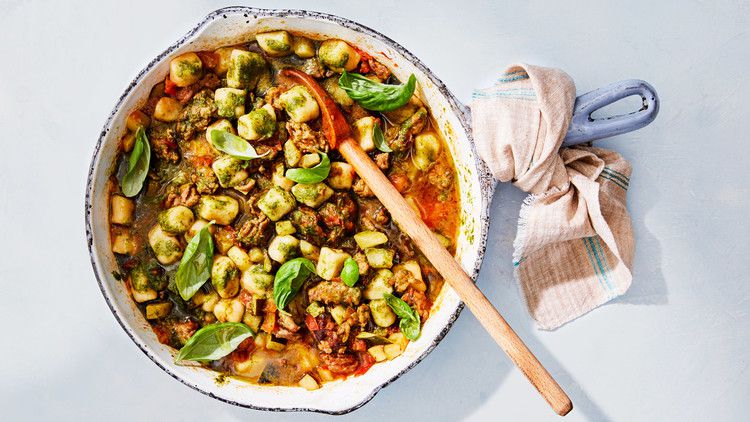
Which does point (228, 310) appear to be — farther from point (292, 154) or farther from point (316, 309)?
point (292, 154)

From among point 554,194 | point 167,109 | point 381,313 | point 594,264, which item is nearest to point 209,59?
point 167,109

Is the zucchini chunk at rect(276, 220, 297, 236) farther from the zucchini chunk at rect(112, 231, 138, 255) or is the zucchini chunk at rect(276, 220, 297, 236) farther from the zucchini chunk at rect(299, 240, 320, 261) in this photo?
the zucchini chunk at rect(112, 231, 138, 255)

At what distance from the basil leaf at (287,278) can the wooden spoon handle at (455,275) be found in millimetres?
435

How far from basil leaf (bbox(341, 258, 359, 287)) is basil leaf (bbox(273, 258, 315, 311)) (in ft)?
0.50

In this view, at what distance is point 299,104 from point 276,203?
0.43 metres

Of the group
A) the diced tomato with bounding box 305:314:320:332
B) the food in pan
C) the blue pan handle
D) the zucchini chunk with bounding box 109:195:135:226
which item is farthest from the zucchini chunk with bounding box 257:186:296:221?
the blue pan handle

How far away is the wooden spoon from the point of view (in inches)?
104

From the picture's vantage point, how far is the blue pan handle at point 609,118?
264 cm

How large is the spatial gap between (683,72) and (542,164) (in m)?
0.96

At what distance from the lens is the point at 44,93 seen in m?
3.03

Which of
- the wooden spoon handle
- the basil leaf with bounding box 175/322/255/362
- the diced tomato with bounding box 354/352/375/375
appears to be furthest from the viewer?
the diced tomato with bounding box 354/352/375/375

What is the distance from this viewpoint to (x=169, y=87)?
9.23 ft

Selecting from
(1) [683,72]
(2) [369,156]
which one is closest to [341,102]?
(2) [369,156]

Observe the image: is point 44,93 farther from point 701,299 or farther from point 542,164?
point 701,299
